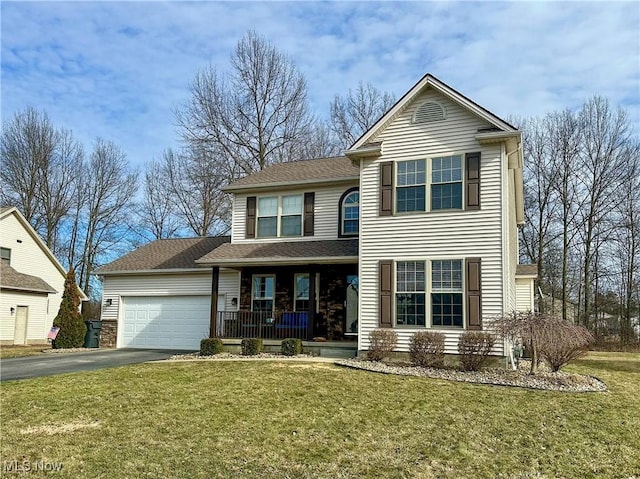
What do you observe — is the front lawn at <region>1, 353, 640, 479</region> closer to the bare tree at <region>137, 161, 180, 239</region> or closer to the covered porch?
the covered porch

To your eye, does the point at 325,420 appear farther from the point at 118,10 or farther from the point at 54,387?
the point at 118,10

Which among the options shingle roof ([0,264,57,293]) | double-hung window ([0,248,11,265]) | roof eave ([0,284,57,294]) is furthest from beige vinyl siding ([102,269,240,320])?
double-hung window ([0,248,11,265])

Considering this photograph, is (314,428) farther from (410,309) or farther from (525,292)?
(525,292)

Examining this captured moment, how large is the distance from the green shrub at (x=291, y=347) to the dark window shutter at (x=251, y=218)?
14.5ft

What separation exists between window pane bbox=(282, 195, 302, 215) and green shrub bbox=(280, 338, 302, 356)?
4549 millimetres

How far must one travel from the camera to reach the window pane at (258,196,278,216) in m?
17.6

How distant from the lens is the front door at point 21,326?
24094 mm

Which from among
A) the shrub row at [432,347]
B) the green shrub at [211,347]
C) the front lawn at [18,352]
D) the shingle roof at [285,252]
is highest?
the shingle roof at [285,252]

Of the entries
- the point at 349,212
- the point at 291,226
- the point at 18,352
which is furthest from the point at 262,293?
the point at 18,352

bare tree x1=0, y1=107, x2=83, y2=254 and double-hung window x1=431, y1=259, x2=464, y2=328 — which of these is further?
bare tree x1=0, y1=107, x2=83, y2=254

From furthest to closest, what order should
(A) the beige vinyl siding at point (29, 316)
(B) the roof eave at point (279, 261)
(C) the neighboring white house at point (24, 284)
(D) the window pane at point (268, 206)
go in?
(C) the neighboring white house at point (24, 284)
(A) the beige vinyl siding at point (29, 316)
(D) the window pane at point (268, 206)
(B) the roof eave at point (279, 261)

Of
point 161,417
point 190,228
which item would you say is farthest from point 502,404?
point 190,228

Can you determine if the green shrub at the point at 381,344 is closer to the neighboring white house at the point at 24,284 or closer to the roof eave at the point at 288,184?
the roof eave at the point at 288,184

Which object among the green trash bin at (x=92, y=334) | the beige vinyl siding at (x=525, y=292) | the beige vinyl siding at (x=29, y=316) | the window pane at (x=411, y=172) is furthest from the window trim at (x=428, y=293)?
the beige vinyl siding at (x=29, y=316)
